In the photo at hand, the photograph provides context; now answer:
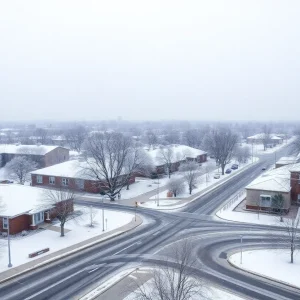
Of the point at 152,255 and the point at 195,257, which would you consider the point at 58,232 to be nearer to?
the point at 152,255

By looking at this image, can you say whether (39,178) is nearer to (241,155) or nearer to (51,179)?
(51,179)

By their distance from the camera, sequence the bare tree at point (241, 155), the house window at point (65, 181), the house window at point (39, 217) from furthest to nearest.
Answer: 1. the bare tree at point (241, 155)
2. the house window at point (65, 181)
3. the house window at point (39, 217)

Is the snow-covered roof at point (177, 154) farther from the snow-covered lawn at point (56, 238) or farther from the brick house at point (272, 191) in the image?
the snow-covered lawn at point (56, 238)

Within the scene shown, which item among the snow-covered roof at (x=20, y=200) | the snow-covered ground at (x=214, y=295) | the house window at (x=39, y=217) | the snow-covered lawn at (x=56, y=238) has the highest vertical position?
the snow-covered roof at (x=20, y=200)

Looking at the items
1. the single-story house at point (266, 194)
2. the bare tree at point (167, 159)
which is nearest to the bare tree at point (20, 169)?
the bare tree at point (167, 159)

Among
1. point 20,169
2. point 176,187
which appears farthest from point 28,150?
point 176,187

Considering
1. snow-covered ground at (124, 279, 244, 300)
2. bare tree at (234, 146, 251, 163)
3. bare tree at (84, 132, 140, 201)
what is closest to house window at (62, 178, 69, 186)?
bare tree at (84, 132, 140, 201)
